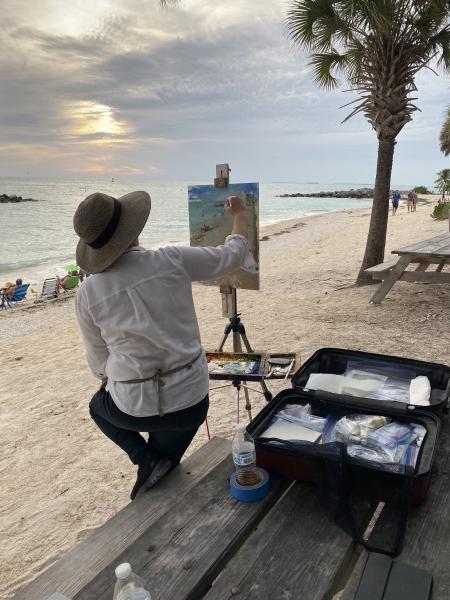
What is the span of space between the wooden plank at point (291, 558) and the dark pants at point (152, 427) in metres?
0.72

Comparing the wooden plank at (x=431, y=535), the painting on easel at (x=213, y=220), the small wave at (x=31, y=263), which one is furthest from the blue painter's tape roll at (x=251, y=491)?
the small wave at (x=31, y=263)

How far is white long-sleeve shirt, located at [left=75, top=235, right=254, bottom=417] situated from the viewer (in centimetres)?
193

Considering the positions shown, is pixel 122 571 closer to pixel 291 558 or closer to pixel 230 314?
pixel 291 558

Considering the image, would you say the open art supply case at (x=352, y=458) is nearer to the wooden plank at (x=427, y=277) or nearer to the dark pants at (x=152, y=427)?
the dark pants at (x=152, y=427)

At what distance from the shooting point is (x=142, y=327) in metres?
1.92

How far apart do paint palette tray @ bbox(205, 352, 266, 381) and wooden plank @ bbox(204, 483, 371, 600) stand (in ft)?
5.51

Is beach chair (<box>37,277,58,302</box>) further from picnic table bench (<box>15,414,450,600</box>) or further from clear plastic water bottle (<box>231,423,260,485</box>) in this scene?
clear plastic water bottle (<box>231,423,260,485</box>)

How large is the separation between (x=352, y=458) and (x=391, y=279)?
5.85 meters

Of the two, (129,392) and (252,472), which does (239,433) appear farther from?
(129,392)

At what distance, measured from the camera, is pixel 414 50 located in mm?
7406

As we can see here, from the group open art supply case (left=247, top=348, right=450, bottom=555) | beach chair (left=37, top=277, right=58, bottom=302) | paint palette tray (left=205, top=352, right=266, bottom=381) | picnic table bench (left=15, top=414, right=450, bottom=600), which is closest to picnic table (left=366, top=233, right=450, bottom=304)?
paint palette tray (left=205, top=352, right=266, bottom=381)

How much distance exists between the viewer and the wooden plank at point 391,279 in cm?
661

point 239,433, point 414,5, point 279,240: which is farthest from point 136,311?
point 279,240

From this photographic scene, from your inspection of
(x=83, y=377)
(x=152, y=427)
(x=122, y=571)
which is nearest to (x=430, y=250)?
(x=83, y=377)
